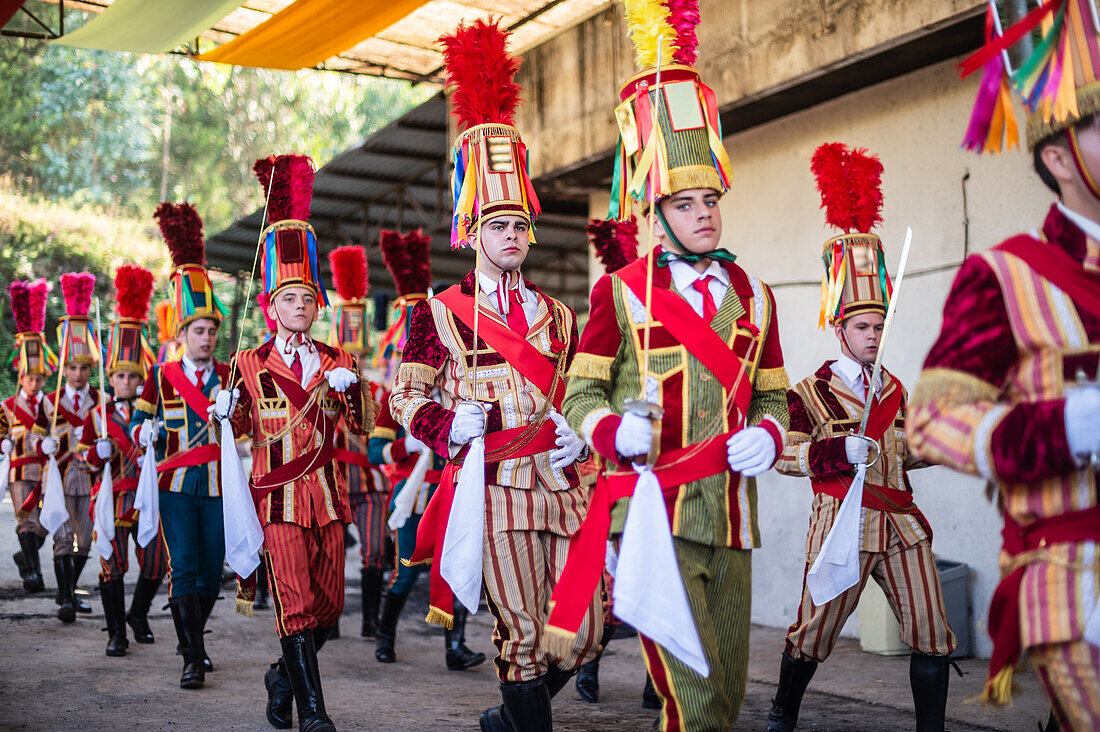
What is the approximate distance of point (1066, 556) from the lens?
7.53ft

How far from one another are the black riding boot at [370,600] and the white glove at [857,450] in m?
4.53

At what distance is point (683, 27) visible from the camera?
3482 millimetres

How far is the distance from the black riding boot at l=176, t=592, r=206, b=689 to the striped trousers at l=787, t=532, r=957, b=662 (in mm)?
3229

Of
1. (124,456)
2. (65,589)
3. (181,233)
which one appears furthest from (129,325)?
(65,589)

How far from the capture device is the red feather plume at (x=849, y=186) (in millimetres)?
5340

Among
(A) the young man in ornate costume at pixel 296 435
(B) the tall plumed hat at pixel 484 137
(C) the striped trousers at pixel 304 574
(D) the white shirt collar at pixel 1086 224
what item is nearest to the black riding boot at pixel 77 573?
(A) the young man in ornate costume at pixel 296 435

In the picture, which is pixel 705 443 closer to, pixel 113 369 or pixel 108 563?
pixel 108 563

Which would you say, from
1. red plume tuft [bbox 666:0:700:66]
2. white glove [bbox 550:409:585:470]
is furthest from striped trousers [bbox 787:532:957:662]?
red plume tuft [bbox 666:0:700:66]

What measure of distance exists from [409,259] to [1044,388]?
6.68 m

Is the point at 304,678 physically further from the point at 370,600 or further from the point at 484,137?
the point at 370,600

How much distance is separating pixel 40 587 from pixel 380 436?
4.52 metres

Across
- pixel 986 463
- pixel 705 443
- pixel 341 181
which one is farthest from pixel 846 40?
pixel 341 181

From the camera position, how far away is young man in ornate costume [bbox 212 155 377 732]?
198 inches

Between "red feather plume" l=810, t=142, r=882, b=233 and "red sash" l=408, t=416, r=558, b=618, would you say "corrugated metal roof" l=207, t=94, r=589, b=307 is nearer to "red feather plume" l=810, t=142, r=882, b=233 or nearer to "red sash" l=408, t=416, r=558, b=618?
"red feather plume" l=810, t=142, r=882, b=233
